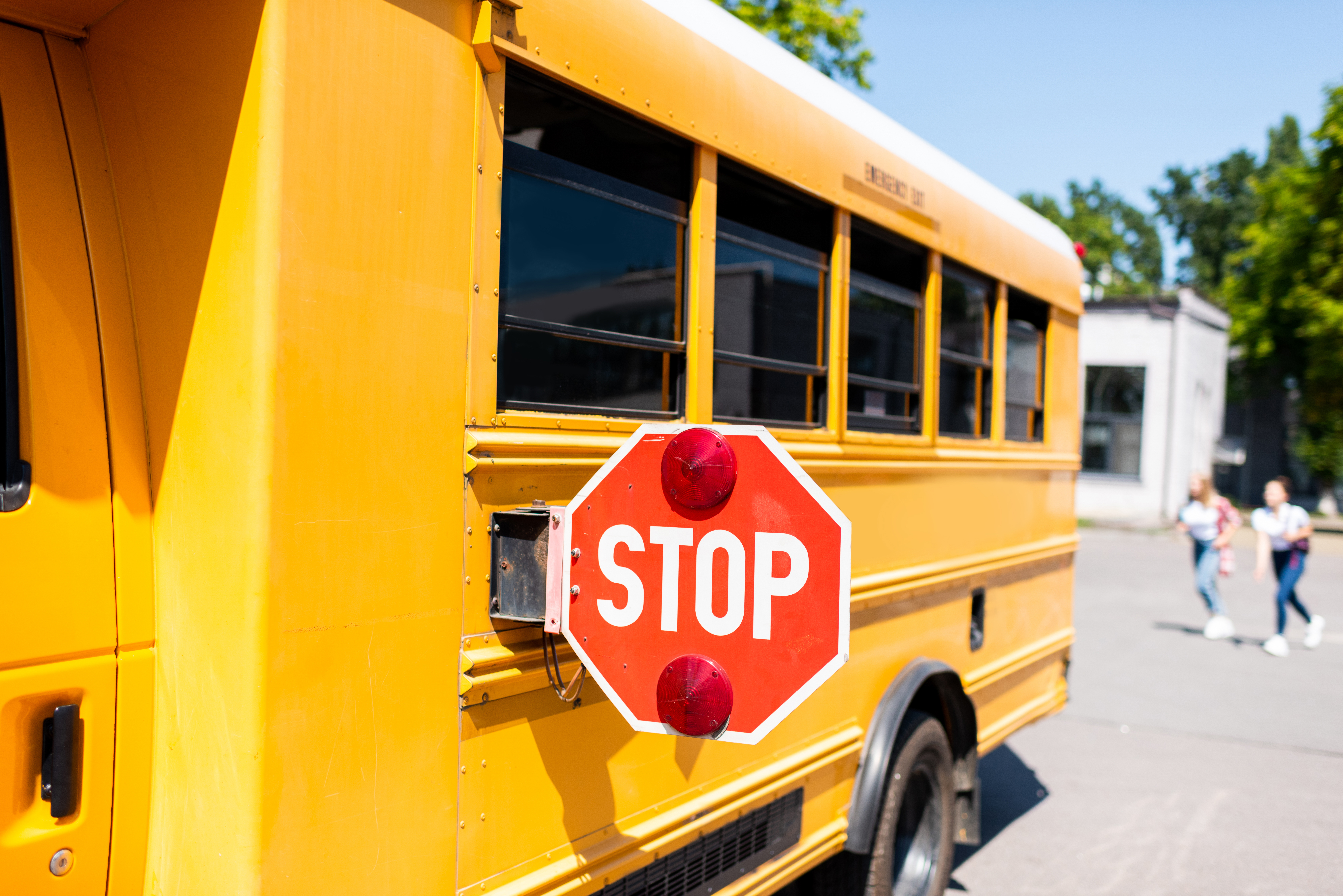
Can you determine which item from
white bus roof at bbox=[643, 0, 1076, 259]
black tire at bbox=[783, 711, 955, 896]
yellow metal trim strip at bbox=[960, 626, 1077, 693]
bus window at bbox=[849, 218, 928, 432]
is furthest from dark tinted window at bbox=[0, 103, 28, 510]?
yellow metal trim strip at bbox=[960, 626, 1077, 693]

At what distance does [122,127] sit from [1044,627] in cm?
455

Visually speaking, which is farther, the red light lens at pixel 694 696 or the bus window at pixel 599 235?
the bus window at pixel 599 235

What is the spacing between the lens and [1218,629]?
33.0 ft

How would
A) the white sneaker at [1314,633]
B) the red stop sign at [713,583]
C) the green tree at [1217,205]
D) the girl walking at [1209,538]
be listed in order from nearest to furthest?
the red stop sign at [713,583] < the white sneaker at [1314,633] < the girl walking at [1209,538] < the green tree at [1217,205]

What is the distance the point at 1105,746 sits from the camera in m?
6.54

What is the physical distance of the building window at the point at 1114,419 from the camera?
24422mm

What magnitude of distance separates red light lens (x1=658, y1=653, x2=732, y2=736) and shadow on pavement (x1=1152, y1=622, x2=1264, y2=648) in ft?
31.7

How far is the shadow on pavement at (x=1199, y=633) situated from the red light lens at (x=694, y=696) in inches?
380

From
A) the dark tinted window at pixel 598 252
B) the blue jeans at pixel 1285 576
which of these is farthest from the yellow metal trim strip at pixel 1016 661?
the blue jeans at pixel 1285 576

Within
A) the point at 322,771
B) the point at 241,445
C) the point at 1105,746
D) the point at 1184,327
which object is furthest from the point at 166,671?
the point at 1184,327

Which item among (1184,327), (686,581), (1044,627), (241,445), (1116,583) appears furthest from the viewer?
(1184,327)

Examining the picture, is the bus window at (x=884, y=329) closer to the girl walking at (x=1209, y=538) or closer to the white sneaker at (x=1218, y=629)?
the girl walking at (x=1209, y=538)

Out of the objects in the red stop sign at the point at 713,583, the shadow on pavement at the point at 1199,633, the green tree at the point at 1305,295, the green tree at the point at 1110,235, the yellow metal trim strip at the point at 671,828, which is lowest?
the shadow on pavement at the point at 1199,633

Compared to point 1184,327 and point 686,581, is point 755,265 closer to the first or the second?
point 686,581
